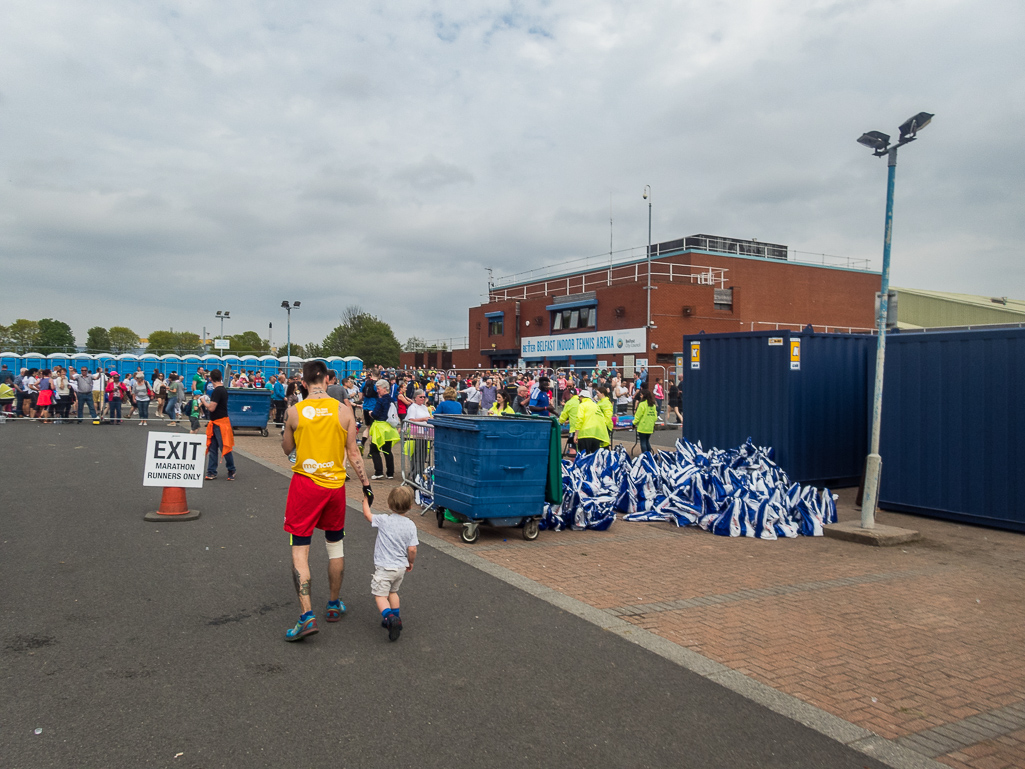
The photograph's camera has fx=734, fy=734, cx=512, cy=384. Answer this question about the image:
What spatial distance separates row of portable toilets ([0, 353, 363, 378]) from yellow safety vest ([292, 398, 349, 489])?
110 feet

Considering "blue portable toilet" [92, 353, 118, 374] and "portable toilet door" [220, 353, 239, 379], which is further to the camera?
"blue portable toilet" [92, 353, 118, 374]

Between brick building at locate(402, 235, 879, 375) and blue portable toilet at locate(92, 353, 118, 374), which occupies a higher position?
brick building at locate(402, 235, 879, 375)

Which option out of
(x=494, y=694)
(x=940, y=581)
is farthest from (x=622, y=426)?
(x=494, y=694)

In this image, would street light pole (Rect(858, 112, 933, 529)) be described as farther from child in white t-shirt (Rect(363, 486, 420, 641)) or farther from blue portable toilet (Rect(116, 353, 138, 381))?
blue portable toilet (Rect(116, 353, 138, 381))

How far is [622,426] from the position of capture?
23562 millimetres

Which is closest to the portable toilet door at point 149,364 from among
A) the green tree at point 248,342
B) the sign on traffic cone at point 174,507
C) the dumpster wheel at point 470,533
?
the sign on traffic cone at point 174,507

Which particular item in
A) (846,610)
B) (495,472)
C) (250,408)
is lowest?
(846,610)

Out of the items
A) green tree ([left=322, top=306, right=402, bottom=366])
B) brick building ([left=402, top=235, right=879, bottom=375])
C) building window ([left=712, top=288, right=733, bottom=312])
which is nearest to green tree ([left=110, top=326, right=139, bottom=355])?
green tree ([left=322, top=306, right=402, bottom=366])

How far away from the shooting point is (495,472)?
7.98 m

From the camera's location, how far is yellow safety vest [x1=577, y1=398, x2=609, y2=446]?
12914 millimetres

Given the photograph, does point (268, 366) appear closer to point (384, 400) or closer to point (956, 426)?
point (384, 400)

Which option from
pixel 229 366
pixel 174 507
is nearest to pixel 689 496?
pixel 174 507

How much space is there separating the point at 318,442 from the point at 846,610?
14.3 ft

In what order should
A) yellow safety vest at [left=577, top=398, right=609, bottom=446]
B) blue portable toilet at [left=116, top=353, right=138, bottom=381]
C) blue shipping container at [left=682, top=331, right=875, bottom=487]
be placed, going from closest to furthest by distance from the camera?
blue shipping container at [left=682, top=331, right=875, bottom=487], yellow safety vest at [left=577, top=398, right=609, bottom=446], blue portable toilet at [left=116, top=353, right=138, bottom=381]
